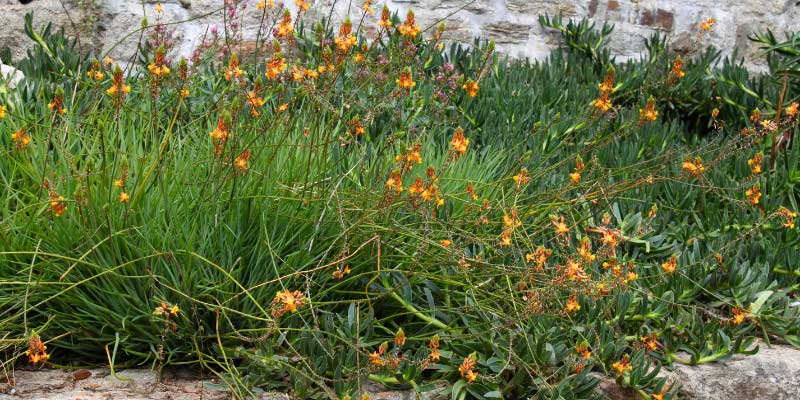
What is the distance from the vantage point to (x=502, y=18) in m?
6.07

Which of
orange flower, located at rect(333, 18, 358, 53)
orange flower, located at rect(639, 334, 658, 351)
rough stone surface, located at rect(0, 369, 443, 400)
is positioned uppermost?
orange flower, located at rect(333, 18, 358, 53)

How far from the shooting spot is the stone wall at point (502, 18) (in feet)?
17.3

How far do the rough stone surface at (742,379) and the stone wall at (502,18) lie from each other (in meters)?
3.51

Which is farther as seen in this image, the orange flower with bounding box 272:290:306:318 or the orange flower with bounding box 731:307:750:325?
the orange flower with bounding box 731:307:750:325

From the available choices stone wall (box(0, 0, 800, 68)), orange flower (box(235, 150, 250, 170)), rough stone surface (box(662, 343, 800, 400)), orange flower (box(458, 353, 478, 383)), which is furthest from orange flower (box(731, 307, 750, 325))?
stone wall (box(0, 0, 800, 68))

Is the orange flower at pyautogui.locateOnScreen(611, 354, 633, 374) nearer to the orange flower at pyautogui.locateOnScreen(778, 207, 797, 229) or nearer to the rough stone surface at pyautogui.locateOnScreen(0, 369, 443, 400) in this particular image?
the rough stone surface at pyautogui.locateOnScreen(0, 369, 443, 400)

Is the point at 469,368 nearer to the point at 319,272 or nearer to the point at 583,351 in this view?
the point at 583,351

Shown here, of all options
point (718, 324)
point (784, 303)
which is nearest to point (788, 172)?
point (784, 303)

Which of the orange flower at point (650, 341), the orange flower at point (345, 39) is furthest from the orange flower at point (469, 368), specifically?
the orange flower at point (345, 39)

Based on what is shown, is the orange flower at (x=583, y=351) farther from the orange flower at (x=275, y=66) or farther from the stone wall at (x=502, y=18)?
the stone wall at (x=502, y=18)

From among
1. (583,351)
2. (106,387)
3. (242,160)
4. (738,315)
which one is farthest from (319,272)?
(738,315)

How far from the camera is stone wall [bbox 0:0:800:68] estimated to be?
5262 millimetres

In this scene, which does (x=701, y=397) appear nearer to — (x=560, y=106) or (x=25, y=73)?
(x=560, y=106)

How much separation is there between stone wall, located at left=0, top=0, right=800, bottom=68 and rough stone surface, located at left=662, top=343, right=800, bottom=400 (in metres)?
3.51
